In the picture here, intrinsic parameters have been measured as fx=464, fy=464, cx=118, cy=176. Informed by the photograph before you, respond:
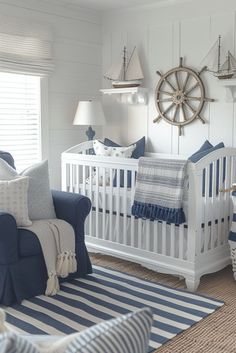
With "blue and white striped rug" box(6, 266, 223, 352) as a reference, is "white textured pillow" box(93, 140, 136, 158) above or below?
above

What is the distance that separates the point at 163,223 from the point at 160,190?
0.28 metres

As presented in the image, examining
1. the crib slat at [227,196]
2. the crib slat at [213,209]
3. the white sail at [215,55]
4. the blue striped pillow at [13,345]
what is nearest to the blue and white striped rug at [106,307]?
the crib slat at [213,209]

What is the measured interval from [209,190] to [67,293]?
1287mm

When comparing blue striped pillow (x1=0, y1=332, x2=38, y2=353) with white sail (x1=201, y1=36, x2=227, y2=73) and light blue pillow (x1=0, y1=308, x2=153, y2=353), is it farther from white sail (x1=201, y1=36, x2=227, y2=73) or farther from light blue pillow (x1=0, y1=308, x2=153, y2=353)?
white sail (x1=201, y1=36, x2=227, y2=73)

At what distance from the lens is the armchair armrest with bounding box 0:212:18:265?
2848mm

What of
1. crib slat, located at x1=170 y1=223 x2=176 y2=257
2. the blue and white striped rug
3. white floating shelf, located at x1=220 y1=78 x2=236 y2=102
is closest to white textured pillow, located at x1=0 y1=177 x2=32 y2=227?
the blue and white striped rug

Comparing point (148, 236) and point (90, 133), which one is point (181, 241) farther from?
point (90, 133)

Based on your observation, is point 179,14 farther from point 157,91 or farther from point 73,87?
point 73,87

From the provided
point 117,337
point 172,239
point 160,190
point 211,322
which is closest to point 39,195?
point 160,190

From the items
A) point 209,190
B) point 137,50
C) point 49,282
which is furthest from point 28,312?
point 137,50

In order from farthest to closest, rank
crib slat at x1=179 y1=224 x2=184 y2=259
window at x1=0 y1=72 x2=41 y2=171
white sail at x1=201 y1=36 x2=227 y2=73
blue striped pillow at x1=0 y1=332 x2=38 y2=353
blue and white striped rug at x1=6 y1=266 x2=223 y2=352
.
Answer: window at x1=0 y1=72 x2=41 y2=171, white sail at x1=201 y1=36 x2=227 y2=73, crib slat at x1=179 y1=224 x2=184 y2=259, blue and white striped rug at x1=6 y1=266 x2=223 y2=352, blue striped pillow at x1=0 y1=332 x2=38 y2=353

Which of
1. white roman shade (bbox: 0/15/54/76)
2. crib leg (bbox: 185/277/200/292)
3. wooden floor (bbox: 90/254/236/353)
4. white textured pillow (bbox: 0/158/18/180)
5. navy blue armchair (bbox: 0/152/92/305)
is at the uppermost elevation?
white roman shade (bbox: 0/15/54/76)

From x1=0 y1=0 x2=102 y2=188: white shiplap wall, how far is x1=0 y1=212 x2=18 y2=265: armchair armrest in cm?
168

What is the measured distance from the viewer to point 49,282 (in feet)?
10.2
